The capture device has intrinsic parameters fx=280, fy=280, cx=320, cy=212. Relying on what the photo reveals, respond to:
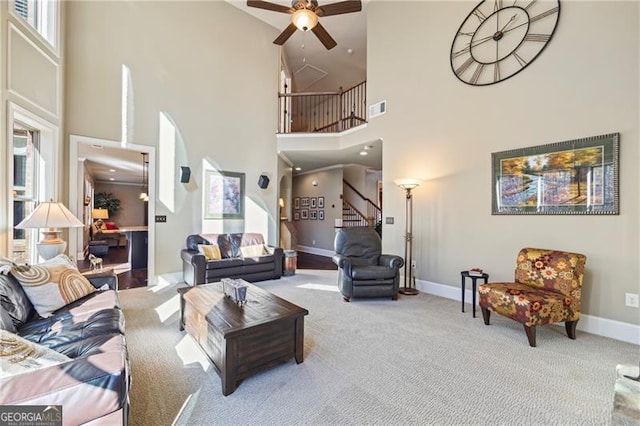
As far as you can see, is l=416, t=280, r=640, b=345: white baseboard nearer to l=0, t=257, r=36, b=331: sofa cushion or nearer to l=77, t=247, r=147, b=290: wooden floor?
l=0, t=257, r=36, b=331: sofa cushion

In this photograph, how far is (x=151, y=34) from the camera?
4688 mm

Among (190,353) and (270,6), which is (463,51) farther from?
(190,353)

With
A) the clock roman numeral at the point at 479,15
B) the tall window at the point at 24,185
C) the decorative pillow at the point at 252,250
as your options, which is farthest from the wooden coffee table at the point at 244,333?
the clock roman numeral at the point at 479,15

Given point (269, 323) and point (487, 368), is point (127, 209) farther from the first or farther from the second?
point (487, 368)

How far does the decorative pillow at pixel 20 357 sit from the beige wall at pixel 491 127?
13.9ft

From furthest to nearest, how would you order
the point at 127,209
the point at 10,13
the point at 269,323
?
the point at 127,209, the point at 10,13, the point at 269,323

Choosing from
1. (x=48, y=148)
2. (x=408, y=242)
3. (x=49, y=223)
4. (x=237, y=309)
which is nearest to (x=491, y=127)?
(x=408, y=242)

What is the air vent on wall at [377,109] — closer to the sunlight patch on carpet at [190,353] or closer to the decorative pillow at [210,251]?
the decorative pillow at [210,251]

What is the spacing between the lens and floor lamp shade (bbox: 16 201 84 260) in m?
2.89

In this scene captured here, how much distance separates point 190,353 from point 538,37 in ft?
16.4

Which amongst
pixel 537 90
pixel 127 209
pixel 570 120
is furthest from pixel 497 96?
pixel 127 209

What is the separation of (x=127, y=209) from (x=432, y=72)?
42.2ft

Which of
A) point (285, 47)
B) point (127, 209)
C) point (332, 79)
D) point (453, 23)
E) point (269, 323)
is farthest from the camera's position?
point (127, 209)

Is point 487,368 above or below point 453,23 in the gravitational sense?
below
